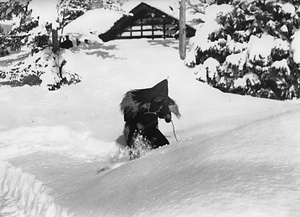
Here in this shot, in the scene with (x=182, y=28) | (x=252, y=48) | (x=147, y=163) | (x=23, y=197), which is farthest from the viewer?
(x=182, y=28)

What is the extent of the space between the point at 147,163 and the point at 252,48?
509 inches

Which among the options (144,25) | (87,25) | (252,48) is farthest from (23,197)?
(144,25)

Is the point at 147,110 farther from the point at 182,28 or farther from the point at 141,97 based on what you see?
the point at 182,28

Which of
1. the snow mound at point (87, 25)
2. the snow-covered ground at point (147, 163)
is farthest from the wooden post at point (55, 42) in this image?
the snow-covered ground at point (147, 163)

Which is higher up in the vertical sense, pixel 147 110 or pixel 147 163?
pixel 147 110

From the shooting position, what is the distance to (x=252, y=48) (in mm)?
17844

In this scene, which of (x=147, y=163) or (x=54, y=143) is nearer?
(x=147, y=163)

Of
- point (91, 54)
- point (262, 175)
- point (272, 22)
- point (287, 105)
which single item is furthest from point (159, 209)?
point (91, 54)

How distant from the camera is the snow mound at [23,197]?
19.5ft

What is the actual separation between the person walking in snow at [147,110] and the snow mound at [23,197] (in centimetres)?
235

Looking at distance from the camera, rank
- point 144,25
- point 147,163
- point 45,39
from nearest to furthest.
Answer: point 147,163 → point 45,39 → point 144,25

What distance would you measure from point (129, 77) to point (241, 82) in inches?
243

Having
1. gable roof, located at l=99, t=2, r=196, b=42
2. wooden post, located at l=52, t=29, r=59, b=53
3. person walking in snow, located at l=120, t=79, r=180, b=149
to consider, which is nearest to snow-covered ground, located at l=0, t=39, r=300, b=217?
person walking in snow, located at l=120, t=79, r=180, b=149

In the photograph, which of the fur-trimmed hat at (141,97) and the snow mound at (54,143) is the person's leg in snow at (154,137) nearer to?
the fur-trimmed hat at (141,97)
